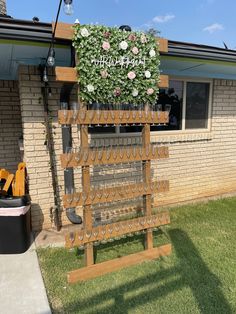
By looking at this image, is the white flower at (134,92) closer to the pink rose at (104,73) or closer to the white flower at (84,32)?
the pink rose at (104,73)

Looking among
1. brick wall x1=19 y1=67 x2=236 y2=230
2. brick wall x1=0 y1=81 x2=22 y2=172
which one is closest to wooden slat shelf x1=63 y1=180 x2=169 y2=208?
brick wall x1=19 y1=67 x2=236 y2=230

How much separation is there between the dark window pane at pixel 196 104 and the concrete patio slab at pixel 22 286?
364 cm

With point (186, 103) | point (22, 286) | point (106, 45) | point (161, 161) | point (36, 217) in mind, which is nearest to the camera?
point (106, 45)

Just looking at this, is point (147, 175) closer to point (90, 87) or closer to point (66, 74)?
point (90, 87)

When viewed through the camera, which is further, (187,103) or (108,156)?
(187,103)

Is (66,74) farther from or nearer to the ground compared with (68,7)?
nearer to the ground

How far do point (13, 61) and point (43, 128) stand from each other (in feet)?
3.14

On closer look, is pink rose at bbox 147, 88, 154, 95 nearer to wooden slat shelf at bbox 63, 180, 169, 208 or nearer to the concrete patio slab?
wooden slat shelf at bbox 63, 180, 169, 208

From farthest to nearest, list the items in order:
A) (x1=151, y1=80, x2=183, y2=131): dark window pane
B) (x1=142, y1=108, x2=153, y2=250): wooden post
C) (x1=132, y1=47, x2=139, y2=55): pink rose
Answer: (x1=151, y1=80, x2=183, y2=131): dark window pane
(x1=142, y1=108, x2=153, y2=250): wooden post
(x1=132, y1=47, x2=139, y2=55): pink rose

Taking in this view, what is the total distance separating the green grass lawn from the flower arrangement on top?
75.7 inches

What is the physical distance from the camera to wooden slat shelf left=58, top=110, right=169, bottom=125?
8.11 feet

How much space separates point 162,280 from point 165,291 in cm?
17

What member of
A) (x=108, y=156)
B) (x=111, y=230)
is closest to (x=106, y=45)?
(x=108, y=156)

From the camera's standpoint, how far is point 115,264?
2.93m
